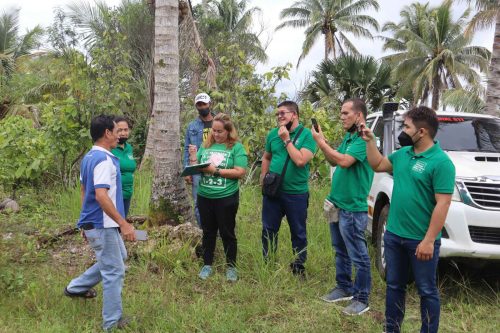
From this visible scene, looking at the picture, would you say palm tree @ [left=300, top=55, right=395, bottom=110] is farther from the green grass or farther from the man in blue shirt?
the man in blue shirt

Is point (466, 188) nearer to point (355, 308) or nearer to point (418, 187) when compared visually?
point (418, 187)

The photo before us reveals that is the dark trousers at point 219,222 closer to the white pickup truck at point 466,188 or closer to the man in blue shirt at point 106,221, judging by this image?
the man in blue shirt at point 106,221

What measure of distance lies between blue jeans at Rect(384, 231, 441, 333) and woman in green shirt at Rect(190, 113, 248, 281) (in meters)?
1.69

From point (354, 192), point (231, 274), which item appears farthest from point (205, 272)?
point (354, 192)

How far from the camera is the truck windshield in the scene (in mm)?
5395

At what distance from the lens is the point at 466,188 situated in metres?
4.26

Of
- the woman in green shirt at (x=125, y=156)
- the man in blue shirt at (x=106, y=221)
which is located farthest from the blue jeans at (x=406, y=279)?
the woman in green shirt at (x=125, y=156)

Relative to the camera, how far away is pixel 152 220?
18.9 feet

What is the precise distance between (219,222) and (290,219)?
71 cm

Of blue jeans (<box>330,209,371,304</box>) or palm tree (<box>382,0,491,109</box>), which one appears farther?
palm tree (<box>382,0,491,109</box>)

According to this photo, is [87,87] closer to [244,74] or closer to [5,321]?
[244,74]

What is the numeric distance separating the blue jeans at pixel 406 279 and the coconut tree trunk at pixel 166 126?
9.57ft

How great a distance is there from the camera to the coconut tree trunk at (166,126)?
18.5ft

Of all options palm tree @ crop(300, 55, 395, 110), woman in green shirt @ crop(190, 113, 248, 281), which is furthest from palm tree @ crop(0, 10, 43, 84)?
woman in green shirt @ crop(190, 113, 248, 281)
